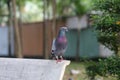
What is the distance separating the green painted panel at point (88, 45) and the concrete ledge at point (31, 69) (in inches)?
481

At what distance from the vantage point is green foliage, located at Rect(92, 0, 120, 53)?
7.92 m

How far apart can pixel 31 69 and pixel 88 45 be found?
13.5 meters

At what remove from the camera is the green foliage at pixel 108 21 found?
7.92 metres

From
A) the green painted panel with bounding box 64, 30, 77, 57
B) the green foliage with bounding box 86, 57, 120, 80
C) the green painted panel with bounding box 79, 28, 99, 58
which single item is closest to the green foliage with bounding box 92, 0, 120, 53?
the green foliage with bounding box 86, 57, 120, 80

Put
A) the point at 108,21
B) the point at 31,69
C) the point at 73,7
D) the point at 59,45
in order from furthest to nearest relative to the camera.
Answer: the point at 73,7
the point at 108,21
the point at 31,69
the point at 59,45

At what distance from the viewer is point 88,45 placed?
2112 cm

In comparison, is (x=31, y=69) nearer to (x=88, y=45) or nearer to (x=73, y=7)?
(x=88, y=45)

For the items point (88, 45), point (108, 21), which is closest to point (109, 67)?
point (108, 21)

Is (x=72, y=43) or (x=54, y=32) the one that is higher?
(x=54, y=32)

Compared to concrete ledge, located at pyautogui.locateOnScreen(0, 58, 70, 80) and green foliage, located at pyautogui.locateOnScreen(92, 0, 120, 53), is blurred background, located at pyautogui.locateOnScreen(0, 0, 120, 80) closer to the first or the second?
green foliage, located at pyautogui.locateOnScreen(92, 0, 120, 53)

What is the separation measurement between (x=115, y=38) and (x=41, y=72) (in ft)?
5.49

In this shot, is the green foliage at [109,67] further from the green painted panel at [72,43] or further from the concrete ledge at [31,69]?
the green painted panel at [72,43]

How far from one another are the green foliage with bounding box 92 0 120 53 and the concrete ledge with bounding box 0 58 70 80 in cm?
122

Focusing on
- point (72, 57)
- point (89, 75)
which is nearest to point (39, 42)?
point (72, 57)
